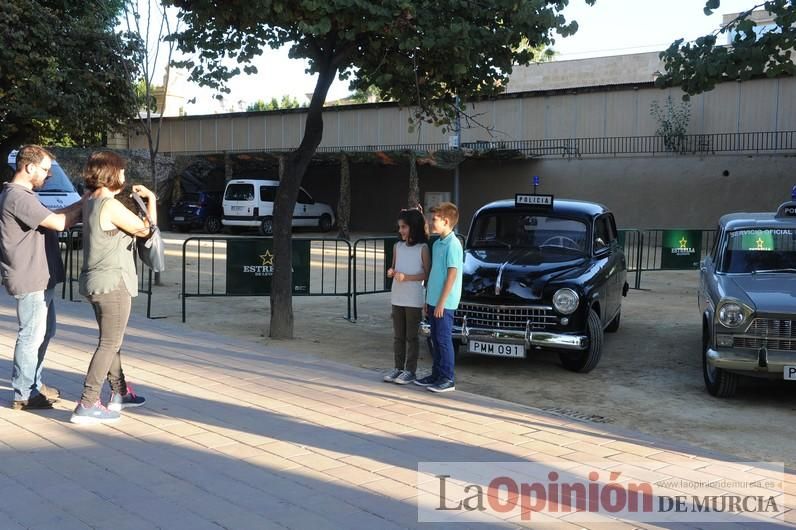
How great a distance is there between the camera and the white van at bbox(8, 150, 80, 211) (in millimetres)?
17906

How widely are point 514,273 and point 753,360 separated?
2366 millimetres

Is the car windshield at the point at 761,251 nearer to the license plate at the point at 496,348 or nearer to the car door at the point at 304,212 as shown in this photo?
the license plate at the point at 496,348

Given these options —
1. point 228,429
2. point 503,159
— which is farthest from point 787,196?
point 228,429

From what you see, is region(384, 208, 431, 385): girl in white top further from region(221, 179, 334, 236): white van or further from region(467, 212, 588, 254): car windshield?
region(221, 179, 334, 236): white van

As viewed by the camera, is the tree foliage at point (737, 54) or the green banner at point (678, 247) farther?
the green banner at point (678, 247)

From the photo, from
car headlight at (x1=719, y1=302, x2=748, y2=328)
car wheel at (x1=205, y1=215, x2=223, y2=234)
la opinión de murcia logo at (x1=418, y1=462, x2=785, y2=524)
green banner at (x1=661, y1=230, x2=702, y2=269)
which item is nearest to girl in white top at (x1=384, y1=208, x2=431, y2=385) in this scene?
la opinión de murcia logo at (x1=418, y1=462, x2=785, y2=524)

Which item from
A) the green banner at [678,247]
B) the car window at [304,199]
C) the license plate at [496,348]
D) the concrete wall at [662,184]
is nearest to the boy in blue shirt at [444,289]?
the license plate at [496,348]

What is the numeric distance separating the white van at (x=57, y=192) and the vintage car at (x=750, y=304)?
561 inches

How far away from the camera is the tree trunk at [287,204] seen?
956 centimetres

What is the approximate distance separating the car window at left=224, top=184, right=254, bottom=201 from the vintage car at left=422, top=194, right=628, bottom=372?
20928 mm

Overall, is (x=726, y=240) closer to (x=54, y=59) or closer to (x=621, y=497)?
(x=621, y=497)

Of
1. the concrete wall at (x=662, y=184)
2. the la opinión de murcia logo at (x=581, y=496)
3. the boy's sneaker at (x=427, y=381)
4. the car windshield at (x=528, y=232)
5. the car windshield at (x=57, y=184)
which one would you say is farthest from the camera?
the concrete wall at (x=662, y=184)

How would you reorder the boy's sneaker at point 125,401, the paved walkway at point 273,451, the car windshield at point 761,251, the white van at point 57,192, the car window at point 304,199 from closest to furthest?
the paved walkway at point 273,451 < the boy's sneaker at point 125,401 < the car windshield at point 761,251 < the white van at point 57,192 < the car window at point 304,199

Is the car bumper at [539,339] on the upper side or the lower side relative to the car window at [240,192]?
lower
